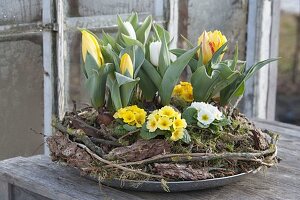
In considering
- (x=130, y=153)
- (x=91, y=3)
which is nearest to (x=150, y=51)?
(x=130, y=153)

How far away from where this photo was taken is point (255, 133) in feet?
4.72

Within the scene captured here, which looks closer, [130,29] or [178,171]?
[178,171]

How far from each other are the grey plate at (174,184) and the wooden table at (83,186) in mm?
19

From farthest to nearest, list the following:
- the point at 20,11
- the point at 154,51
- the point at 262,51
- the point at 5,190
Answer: the point at 262,51 → the point at 20,11 → the point at 5,190 → the point at 154,51

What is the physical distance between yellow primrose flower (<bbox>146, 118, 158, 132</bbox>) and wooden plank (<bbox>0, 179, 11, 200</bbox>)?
0.40 m

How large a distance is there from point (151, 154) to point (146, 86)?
18 centimetres

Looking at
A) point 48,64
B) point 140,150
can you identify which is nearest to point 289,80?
point 48,64

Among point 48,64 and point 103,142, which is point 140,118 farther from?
point 48,64

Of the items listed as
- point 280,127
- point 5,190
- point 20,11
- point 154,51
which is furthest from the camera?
point 280,127

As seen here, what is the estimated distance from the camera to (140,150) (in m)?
1.33

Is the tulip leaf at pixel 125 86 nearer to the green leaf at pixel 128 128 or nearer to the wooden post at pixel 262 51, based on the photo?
the green leaf at pixel 128 128

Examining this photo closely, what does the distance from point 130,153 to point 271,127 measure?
0.89 m

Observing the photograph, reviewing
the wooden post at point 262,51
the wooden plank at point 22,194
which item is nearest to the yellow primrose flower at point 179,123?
the wooden plank at point 22,194

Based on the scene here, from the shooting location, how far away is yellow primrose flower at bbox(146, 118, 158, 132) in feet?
4.36
